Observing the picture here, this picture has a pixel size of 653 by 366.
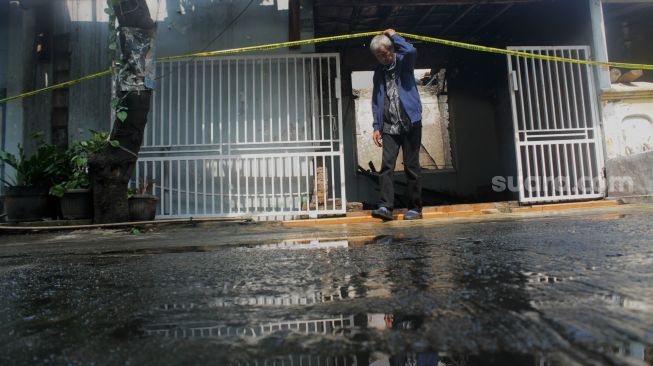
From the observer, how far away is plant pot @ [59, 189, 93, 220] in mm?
4723

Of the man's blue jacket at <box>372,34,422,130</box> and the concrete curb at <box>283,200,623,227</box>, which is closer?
the man's blue jacket at <box>372,34,422,130</box>

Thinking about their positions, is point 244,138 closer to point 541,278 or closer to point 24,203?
point 24,203

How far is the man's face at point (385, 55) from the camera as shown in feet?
14.3

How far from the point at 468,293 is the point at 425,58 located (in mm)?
8538

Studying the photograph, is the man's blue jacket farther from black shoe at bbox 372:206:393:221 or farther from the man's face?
black shoe at bbox 372:206:393:221

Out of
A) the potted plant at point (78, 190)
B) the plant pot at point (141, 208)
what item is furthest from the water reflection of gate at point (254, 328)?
the plant pot at point (141, 208)

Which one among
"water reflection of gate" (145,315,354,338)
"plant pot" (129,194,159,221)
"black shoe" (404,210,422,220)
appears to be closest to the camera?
"water reflection of gate" (145,315,354,338)

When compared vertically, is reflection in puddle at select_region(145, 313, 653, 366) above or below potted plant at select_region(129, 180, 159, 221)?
below

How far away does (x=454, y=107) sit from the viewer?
9820 millimetres

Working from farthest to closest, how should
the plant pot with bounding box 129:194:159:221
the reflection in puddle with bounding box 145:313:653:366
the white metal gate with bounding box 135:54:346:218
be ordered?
the white metal gate with bounding box 135:54:346:218 < the plant pot with bounding box 129:194:159:221 < the reflection in puddle with bounding box 145:313:653:366

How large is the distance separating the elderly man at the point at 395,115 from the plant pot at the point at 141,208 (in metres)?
2.55

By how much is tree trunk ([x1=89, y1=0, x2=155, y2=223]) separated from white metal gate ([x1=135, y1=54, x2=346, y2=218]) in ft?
4.06

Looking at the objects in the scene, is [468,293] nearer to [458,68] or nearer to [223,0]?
[223,0]

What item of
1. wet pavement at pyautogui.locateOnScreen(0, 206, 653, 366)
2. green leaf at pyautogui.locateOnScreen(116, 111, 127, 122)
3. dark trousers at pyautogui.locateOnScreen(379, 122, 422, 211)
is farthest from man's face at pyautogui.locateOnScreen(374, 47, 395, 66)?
wet pavement at pyautogui.locateOnScreen(0, 206, 653, 366)
